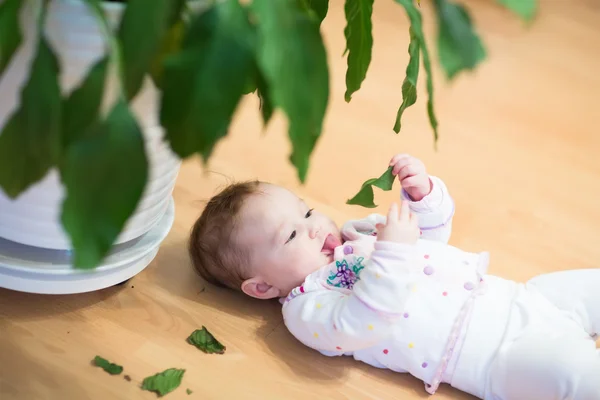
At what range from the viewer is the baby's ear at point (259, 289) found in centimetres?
104

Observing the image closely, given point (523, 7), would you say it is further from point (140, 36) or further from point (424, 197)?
point (424, 197)

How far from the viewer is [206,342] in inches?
39.5

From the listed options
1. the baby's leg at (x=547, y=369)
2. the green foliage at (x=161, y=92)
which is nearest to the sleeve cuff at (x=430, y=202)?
the baby's leg at (x=547, y=369)

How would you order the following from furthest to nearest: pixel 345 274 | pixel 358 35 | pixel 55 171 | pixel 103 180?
pixel 345 274
pixel 358 35
pixel 55 171
pixel 103 180

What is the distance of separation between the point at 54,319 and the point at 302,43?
675 mm

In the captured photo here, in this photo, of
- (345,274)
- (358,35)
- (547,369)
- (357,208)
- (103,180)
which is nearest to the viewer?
(103,180)

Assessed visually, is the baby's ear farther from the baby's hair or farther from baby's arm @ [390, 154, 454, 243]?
baby's arm @ [390, 154, 454, 243]

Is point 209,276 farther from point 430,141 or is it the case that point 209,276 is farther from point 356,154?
point 430,141

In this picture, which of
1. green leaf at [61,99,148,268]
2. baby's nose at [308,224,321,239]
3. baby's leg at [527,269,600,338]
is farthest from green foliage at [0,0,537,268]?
baby's leg at [527,269,600,338]

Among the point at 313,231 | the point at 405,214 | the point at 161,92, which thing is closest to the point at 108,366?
the point at 313,231

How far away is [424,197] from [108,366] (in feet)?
1.75

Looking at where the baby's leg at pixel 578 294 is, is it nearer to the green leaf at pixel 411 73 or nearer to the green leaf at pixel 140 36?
the green leaf at pixel 411 73

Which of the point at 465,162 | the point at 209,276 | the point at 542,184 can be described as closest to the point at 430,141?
the point at 465,162

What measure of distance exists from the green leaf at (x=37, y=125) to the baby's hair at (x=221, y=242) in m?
0.52
